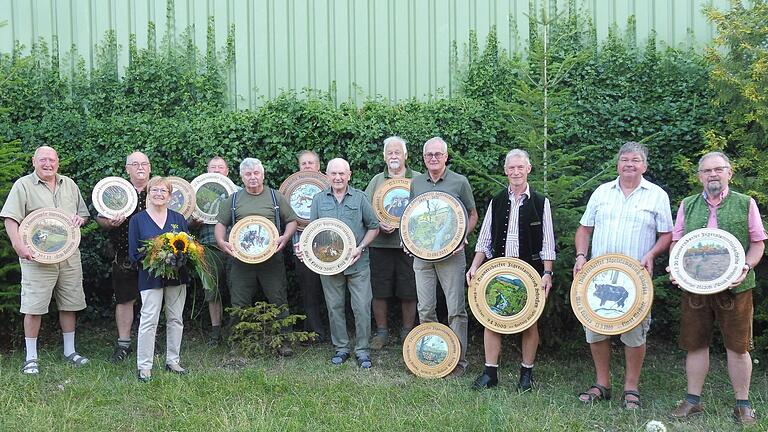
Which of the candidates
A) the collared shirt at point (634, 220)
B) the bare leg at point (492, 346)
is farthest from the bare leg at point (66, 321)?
the collared shirt at point (634, 220)

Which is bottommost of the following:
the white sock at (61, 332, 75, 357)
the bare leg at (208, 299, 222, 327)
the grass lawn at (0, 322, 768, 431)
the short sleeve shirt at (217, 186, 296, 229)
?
the grass lawn at (0, 322, 768, 431)

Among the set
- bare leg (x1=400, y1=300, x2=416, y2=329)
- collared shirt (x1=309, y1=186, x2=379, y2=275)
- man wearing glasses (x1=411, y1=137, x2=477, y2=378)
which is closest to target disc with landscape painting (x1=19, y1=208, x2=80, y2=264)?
collared shirt (x1=309, y1=186, x2=379, y2=275)

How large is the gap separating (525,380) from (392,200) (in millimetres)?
2242

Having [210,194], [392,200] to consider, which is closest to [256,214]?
[210,194]

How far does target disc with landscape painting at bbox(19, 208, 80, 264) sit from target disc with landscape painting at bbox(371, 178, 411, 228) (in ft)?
9.21

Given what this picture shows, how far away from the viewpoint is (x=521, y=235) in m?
5.62

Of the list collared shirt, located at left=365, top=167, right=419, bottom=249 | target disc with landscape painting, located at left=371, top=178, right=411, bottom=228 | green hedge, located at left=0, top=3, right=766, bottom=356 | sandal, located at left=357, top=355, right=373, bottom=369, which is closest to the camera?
sandal, located at left=357, top=355, right=373, bottom=369

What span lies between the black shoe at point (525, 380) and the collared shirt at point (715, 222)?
155 centimetres

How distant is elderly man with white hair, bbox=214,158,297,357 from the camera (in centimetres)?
686

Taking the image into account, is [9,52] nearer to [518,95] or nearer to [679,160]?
[518,95]

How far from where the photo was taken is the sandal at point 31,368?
616 centimetres

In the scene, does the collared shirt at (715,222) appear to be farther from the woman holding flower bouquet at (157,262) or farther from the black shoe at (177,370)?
the black shoe at (177,370)

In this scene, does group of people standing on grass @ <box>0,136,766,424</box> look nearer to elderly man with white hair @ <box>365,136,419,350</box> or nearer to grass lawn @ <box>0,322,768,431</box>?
elderly man with white hair @ <box>365,136,419,350</box>

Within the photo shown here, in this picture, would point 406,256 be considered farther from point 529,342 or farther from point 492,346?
point 529,342
